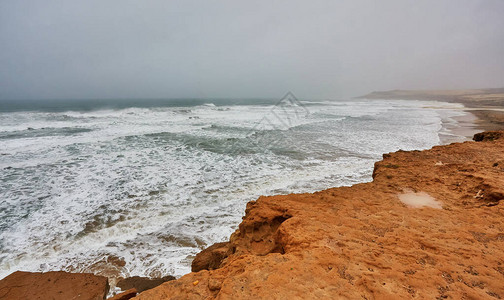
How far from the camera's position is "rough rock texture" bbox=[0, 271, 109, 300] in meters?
3.43

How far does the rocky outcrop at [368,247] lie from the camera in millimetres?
2150

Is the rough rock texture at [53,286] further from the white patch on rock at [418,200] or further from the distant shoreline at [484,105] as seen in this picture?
the distant shoreline at [484,105]

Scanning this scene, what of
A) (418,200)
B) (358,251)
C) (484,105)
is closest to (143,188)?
(358,251)

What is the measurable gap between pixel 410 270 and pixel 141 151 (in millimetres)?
12591

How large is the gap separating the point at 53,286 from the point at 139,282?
134cm

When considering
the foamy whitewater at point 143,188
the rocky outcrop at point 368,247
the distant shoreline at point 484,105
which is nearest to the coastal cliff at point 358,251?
the rocky outcrop at point 368,247

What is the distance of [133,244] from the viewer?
475 centimetres

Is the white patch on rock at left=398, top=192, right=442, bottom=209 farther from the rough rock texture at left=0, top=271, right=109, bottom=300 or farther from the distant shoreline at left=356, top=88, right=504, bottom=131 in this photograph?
the distant shoreline at left=356, top=88, right=504, bottom=131

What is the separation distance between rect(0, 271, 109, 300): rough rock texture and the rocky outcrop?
1.66 meters

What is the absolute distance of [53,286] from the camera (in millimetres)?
3582

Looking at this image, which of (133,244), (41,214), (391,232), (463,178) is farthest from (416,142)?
(41,214)

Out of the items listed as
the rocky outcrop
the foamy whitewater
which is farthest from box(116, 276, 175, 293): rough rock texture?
the rocky outcrop

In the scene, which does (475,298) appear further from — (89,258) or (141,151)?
(141,151)

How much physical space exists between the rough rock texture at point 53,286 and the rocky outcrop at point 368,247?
166cm
